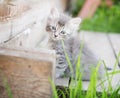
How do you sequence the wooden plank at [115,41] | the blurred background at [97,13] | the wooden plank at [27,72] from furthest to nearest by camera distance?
1. the blurred background at [97,13]
2. the wooden plank at [115,41]
3. the wooden plank at [27,72]

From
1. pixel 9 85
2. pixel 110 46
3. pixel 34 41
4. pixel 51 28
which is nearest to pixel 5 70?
pixel 9 85

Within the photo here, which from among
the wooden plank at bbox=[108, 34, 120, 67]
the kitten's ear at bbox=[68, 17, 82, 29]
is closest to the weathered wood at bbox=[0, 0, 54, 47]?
the kitten's ear at bbox=[68, 17, 82, 29]

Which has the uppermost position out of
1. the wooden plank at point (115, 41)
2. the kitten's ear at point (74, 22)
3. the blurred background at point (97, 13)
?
the kitten's ear at point (74, 22)

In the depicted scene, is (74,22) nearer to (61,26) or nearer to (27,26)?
(61,26)

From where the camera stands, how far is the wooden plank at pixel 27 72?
2.06 m

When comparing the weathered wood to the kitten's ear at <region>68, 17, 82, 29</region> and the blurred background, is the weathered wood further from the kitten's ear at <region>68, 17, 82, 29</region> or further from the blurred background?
the blurred background

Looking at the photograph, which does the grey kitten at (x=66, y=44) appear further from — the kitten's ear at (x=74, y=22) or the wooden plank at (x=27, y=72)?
the wooden plank at (x=27, y=72)

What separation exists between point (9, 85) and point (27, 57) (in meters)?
0.24

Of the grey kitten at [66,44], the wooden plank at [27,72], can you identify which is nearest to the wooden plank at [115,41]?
the grey kitten at [66,44]

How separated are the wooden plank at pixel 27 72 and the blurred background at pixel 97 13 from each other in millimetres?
2808

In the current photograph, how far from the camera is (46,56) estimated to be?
2068mm

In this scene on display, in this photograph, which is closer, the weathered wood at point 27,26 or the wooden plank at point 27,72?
the wooden plank at point 27,72

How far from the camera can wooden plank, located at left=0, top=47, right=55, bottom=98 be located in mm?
2061

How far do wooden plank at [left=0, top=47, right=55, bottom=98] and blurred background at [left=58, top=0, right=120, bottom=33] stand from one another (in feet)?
9.21
